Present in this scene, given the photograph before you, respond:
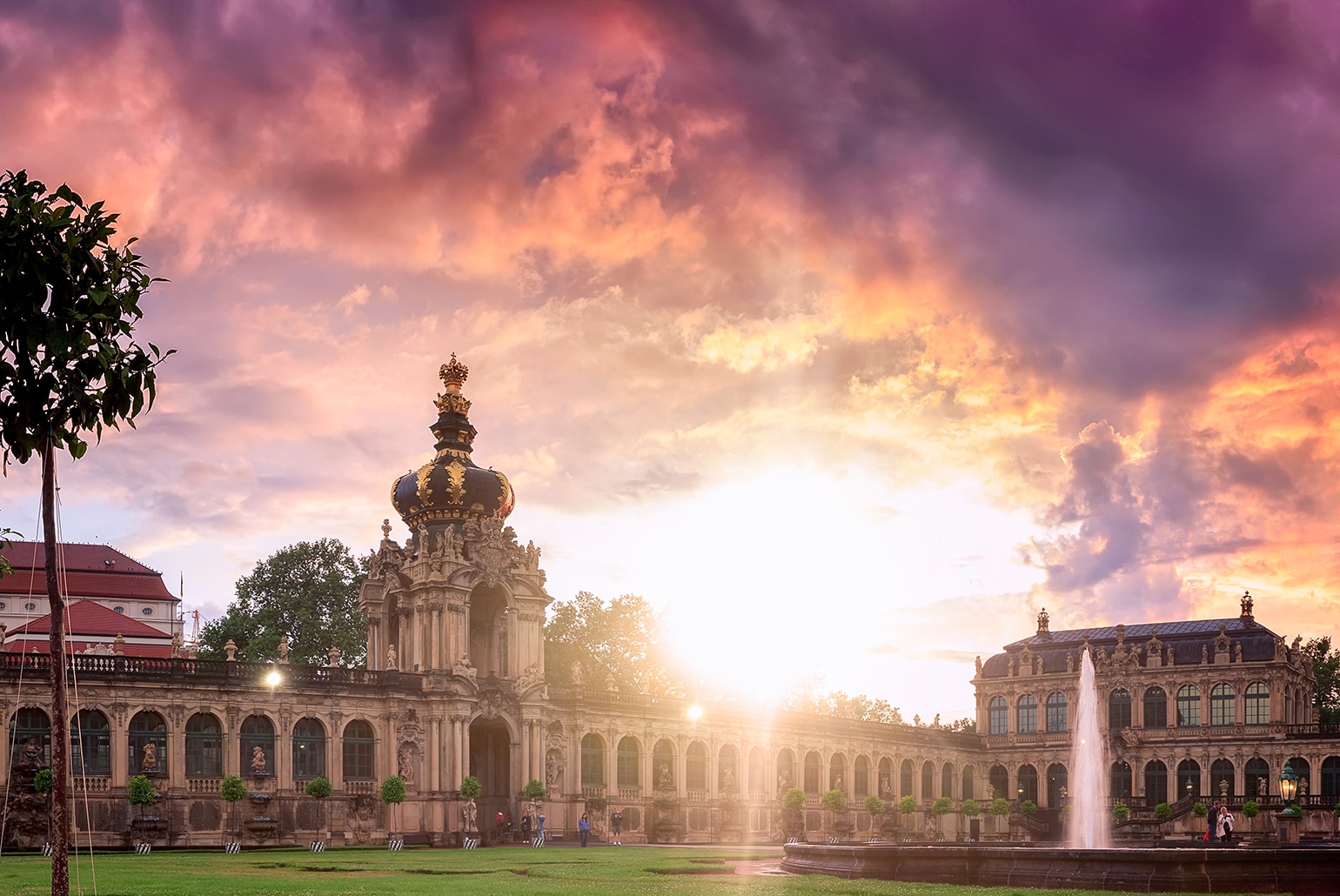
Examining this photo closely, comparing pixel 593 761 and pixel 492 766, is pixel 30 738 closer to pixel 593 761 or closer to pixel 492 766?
pixel 492 766

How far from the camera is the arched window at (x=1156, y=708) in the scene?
108m

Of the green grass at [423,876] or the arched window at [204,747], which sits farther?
the arched window at [204,747]

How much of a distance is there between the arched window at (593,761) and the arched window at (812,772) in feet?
65.7

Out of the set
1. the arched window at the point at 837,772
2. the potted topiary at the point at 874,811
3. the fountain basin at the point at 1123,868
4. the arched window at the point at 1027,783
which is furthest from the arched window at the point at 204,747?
the arched window at the point at 1027,783

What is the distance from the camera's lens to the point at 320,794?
200 ft

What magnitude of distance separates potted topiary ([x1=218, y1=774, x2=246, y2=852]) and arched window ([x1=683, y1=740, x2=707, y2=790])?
98.9ft

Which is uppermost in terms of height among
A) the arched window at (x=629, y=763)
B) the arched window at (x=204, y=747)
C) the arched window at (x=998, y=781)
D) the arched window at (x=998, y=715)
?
the arched window at (x=204, y=747)

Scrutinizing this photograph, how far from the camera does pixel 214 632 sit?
3999 inches

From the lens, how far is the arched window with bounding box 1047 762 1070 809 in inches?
4331

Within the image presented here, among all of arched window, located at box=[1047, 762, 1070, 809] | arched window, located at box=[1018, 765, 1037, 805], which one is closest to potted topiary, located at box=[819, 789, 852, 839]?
arched window, located at box=[1018, 765, 1037, 805]

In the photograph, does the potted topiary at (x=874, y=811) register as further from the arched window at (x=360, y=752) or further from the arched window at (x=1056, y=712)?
the arched window at (x=360, y=752)

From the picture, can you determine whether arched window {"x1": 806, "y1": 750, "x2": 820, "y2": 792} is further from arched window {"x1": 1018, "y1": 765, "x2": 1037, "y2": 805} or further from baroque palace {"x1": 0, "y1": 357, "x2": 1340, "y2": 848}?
arched window {"x1": 1018, "y1": 765, "x2": 1037, "y2": 805}

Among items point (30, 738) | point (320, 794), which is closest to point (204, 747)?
point (320, 794)

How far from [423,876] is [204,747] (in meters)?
24.7
